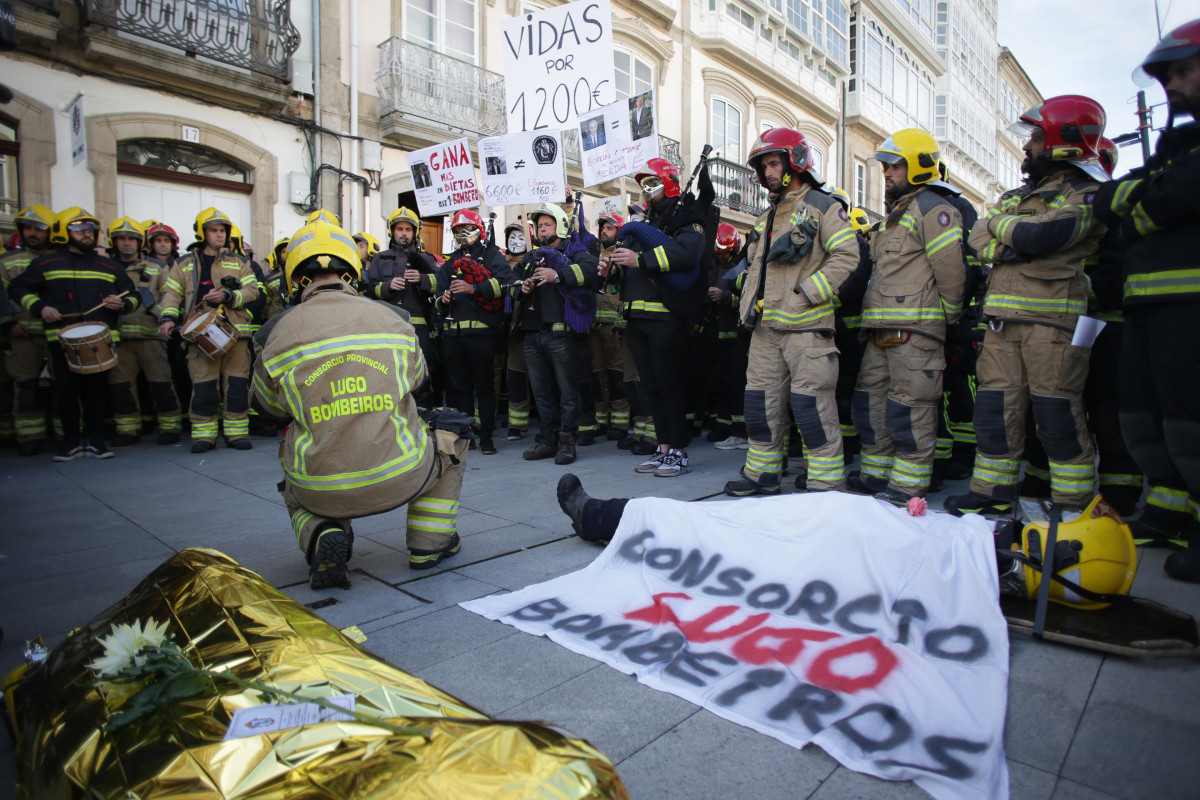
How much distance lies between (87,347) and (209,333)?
1036mm

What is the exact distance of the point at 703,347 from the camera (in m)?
7.66

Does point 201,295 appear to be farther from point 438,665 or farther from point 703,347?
point 438,665

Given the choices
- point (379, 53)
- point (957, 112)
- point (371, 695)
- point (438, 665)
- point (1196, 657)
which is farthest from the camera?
point (957, 112)

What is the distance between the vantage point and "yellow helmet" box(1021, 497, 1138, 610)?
2.55m

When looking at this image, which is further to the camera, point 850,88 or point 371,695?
point 850,88

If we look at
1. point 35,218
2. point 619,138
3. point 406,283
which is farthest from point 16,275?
point 619,138

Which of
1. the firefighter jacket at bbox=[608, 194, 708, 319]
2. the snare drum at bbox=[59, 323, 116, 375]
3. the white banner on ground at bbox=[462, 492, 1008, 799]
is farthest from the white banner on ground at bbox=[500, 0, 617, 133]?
the white banner on ground at bbox=[462, 492, 1008, 799]

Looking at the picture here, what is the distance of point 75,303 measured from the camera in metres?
7.09

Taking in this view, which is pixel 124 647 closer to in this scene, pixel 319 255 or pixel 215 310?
pixel 319 255

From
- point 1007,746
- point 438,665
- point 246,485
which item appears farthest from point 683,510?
point 246,485

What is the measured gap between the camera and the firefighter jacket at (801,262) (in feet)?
14.9

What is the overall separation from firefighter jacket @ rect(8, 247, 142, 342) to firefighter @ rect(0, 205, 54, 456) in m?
0.28

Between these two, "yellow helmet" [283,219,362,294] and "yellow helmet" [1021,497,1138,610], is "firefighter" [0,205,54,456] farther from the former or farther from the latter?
"yellow helmet" [1021,497,1138,610]

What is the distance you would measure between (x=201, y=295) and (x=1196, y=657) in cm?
826
